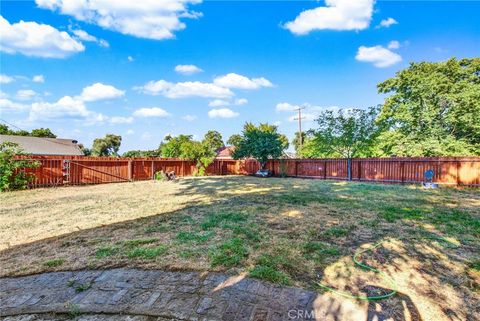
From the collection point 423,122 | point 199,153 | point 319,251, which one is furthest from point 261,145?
point 319,251

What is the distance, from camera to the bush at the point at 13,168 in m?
10.0

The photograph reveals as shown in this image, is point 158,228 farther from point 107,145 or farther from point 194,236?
point 107,145

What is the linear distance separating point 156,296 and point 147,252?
118 cm

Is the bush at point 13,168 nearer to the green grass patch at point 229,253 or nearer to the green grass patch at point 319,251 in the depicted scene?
the green grass patch at point 229,253

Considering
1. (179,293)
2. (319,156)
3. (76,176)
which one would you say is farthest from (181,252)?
(319,156)

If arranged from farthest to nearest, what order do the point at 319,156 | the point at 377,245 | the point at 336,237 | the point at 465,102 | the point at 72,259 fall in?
the point at 319,156, the point at 465,102, the point at 336,237, the point at 377,245, the point at 72,259

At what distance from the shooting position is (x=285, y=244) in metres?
3.75

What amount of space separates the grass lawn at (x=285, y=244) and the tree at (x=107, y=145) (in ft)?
112

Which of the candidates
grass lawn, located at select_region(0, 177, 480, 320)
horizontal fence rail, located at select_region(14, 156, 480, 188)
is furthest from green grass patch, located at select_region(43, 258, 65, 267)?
horizontal fence rail, located at select_region(14, 156, 480, 188)

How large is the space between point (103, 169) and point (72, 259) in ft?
39.2

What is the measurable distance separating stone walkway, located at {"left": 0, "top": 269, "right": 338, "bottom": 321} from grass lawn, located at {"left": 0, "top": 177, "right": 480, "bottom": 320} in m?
0.22

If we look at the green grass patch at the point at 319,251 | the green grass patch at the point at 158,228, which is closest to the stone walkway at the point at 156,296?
the green grass patch at the point at 319,251

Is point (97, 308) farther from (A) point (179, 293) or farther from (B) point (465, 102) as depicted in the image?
(B) point (465, 102)

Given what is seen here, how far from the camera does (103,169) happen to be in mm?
13969
